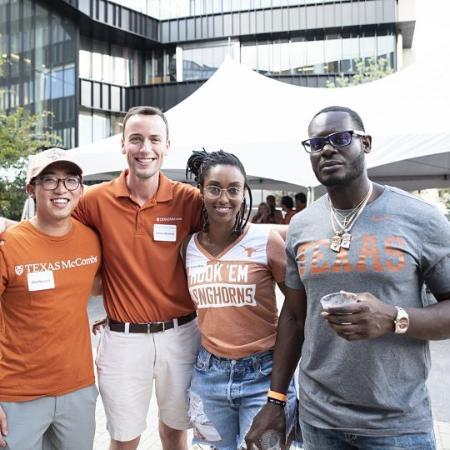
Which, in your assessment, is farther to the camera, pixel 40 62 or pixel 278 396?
pixel 40 62

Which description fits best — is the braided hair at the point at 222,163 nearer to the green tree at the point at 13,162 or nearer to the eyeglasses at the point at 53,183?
the eyeglasses at the point at 53,183

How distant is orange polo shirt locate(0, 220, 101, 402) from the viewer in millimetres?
2273

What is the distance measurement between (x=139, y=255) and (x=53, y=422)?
0.93 metres

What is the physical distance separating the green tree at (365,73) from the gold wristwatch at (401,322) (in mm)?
24799

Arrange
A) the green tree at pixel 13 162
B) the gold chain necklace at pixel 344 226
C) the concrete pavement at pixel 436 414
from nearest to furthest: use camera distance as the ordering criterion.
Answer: the gold chain necklace at pixel 344 226, the concrete pavement at pixel 436 414, the green tree at pixel 13 162

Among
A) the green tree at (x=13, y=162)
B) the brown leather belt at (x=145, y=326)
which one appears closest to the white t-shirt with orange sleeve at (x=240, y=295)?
the brown leather belt at (x=145, y=326)

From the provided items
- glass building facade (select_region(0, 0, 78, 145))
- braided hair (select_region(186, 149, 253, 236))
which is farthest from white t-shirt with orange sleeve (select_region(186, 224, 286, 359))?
glass building facade (select_region(0, 0, 78, 145))

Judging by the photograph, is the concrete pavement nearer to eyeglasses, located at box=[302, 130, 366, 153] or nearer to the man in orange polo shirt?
the man in orange polo shirt

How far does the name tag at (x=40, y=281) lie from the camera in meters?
2.26

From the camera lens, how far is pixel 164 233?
8.89 feet

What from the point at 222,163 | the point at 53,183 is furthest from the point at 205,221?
the point at 53,183

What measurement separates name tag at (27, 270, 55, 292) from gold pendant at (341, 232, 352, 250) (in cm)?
140

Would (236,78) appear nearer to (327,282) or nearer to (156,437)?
(156,437)

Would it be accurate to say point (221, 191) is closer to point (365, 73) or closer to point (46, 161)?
point (46, 161)
